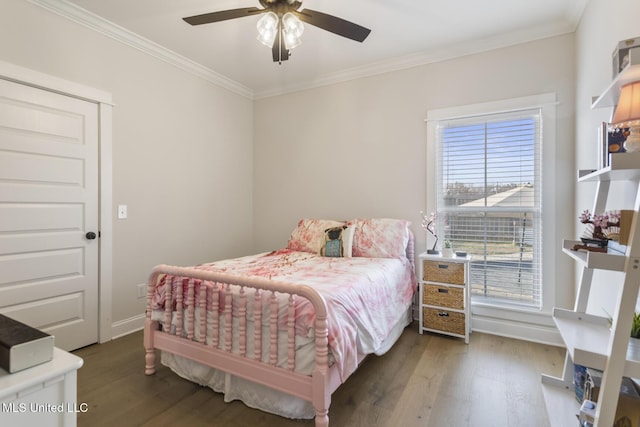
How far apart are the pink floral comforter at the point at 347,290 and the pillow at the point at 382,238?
10cm

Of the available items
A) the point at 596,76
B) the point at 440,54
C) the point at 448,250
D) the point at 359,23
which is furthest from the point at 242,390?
the point at 440,54

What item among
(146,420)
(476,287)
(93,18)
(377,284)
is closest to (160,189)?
(93,18)

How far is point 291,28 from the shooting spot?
1927 millimetres

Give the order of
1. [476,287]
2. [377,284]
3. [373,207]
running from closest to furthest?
[377,284], [476,287], [373,207]

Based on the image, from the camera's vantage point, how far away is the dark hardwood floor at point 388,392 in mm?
1670

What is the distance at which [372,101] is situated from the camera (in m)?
3.37

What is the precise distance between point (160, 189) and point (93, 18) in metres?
1.45

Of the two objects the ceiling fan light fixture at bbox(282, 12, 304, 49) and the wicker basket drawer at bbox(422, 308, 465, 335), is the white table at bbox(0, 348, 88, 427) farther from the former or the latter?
the wicker basket drawer at bbox(422, 308, 465, 335)

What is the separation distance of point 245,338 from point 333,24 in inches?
73.6

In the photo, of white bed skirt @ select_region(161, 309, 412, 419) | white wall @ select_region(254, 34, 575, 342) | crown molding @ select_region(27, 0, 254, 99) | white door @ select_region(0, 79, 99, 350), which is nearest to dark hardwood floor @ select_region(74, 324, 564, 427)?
white bed skirt @ select_region(161, 309, 412, 419)

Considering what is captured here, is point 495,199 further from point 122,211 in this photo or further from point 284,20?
point 122,211

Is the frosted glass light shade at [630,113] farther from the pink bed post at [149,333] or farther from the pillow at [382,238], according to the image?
the pink bed post at [149,333]

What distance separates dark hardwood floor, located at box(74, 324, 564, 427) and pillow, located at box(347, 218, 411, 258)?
2.68 ft

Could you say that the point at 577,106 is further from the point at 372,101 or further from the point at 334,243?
the point at 334,243
